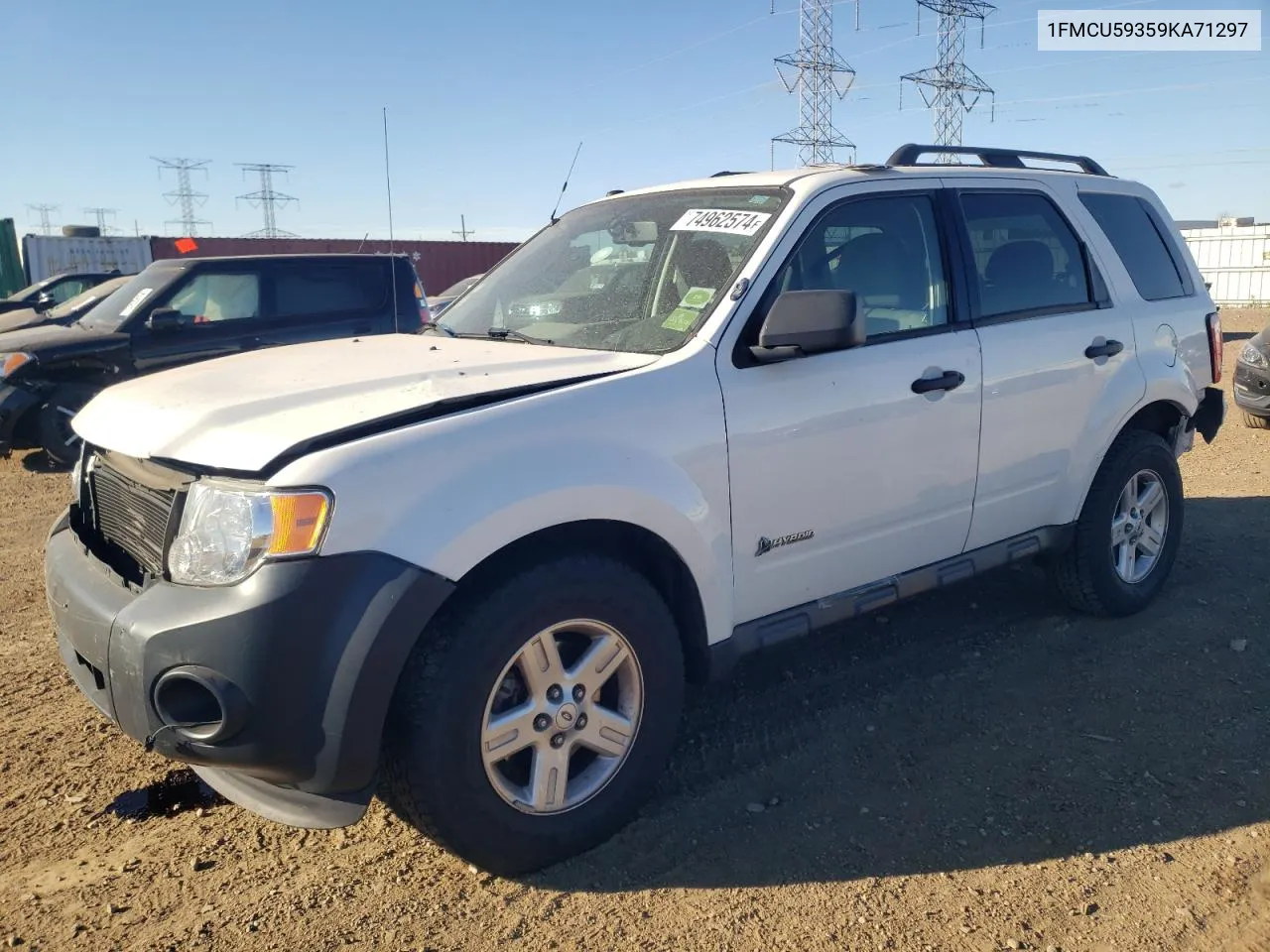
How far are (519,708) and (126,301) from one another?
7740 mm

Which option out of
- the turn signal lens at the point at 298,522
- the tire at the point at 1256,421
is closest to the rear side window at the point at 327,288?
the turn signal lens at the point at 298,522

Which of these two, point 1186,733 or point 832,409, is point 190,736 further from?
point 1186,733

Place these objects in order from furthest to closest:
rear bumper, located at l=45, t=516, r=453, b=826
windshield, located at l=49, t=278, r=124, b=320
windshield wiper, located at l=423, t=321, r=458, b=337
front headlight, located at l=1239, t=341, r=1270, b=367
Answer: windshield, located at l=49, t=278, r=124, b=320 → front headlight, located at l=1239, t=341, r=1270, b=367 → windshield wiper, located at l=423, t=321, r=458, b=337 → rear bumper, located at l=45, t=516, r=453, b=826

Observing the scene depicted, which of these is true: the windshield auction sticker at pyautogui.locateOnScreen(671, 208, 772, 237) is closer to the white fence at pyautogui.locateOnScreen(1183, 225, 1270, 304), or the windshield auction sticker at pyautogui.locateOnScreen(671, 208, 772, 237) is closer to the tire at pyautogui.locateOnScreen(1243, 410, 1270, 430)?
the tire at pyautogui.locateOnScreen(1243, 410, 1270, 430)

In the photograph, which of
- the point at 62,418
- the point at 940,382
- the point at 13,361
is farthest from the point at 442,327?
the point at 13,361

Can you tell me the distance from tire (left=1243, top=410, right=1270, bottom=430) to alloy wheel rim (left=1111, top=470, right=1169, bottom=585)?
5.82m

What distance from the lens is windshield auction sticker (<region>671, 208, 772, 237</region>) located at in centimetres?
346

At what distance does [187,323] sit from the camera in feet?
28.4

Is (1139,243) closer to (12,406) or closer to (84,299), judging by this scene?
(12,406)

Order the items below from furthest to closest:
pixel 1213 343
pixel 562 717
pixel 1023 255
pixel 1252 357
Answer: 1. pixel 1252 357
2. pixel 1213 343
3. pixel 1023 255
4. pixel 562 717

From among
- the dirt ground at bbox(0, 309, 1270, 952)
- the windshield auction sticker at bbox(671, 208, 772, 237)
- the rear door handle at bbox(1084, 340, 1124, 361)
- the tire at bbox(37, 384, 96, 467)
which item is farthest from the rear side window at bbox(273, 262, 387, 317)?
the rear door handle at bbox(1084, 340, 1124, 361)

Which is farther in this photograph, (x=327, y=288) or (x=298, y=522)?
(x=327, y=288)

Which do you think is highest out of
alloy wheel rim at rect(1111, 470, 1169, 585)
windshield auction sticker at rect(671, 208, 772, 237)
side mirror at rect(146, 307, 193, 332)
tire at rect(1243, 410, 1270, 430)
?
windshield auction sticker at rect(671, 208, 772, 237)

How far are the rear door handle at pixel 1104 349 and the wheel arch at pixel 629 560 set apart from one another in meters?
2.28
